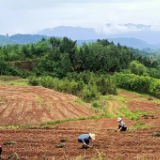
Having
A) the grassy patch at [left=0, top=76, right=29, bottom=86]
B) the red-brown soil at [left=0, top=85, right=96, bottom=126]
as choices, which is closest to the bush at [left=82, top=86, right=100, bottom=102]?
the red-brown soil at [left=0, top=85, right=96, bottom=126]

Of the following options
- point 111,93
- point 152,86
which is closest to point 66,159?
point 111,93

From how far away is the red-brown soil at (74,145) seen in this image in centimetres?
1000

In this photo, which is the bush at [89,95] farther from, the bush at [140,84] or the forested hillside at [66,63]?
the bush at [140,84]

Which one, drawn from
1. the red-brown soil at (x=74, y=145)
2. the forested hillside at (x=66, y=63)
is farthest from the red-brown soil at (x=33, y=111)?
the forested hillside at (x=66, y=63)

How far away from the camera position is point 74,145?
1142cm

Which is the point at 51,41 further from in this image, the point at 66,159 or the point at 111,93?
the point at 66,159

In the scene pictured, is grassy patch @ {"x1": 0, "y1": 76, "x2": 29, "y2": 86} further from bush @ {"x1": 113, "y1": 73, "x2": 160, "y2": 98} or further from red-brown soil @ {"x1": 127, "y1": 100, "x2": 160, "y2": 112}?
bush @ {"x1": 113, "y1": 73, "x2": 160, "y2": 98}

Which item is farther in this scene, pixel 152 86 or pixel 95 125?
pixel 152 86

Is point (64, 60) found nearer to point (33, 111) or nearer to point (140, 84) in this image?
point (140, 84)

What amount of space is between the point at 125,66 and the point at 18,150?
74763 millimetres

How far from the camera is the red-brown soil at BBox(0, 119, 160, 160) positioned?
1000 centimetres

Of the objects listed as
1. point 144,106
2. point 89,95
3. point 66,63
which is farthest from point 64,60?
A: point 144,106

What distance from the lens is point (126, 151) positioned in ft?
34.1

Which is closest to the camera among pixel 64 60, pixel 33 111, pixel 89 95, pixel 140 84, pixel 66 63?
pixel 33 111
